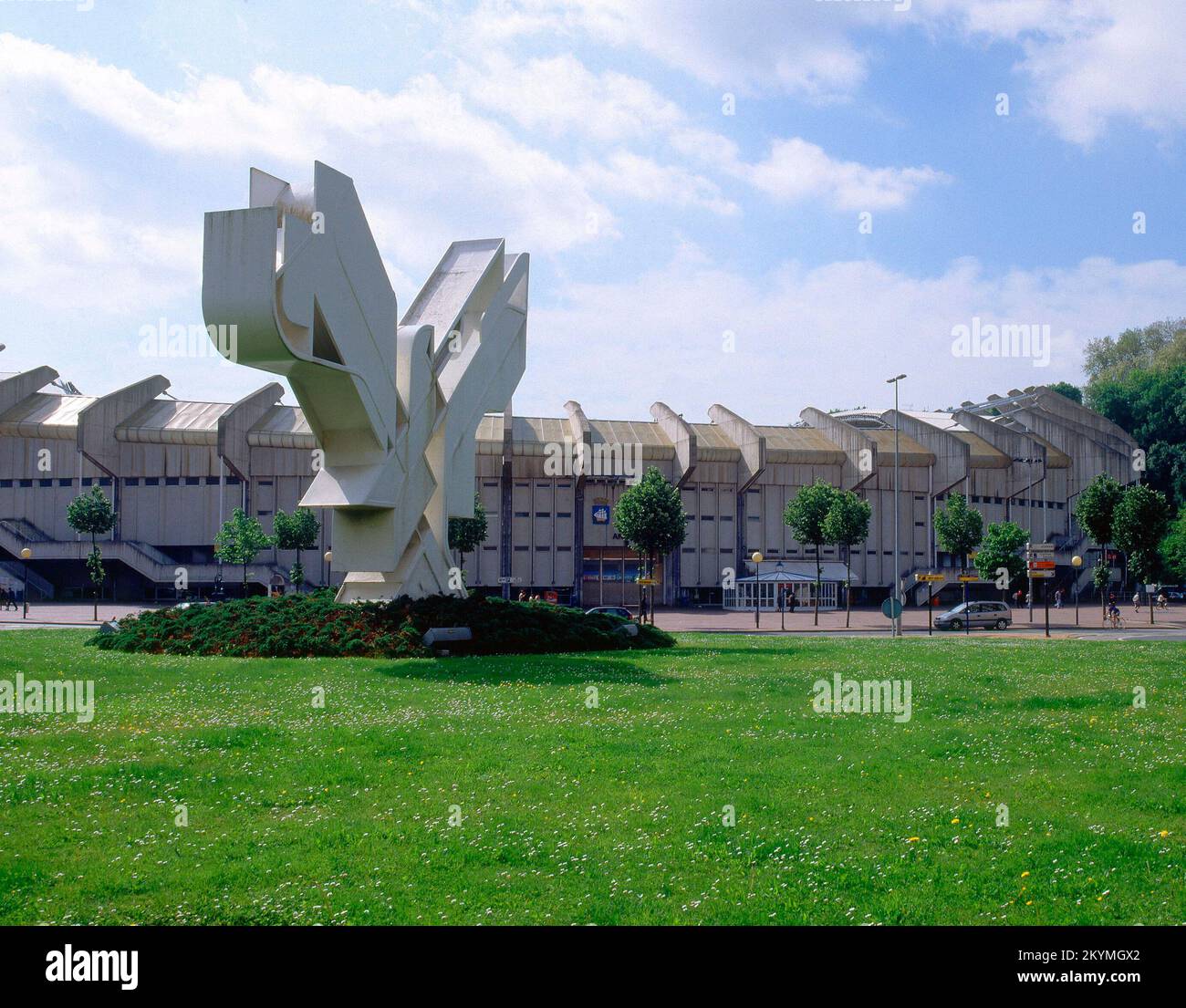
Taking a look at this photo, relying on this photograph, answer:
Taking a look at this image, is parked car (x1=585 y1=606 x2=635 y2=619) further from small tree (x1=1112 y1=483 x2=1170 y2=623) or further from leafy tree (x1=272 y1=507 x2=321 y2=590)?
small tree (x1=1112 y1=483 x2=1170 y2=623)

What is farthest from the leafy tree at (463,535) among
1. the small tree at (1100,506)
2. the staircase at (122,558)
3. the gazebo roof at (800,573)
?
the small tree at (1100,506)

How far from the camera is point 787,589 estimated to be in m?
66.8

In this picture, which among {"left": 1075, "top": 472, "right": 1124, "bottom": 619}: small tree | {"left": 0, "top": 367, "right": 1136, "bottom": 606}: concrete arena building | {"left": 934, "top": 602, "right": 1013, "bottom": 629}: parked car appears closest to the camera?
{"left": 934, "top": 602, "right": 1013, "bottom": 629}: parked car

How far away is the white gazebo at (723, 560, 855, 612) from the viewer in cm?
6631

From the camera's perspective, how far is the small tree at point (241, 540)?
56.1 m

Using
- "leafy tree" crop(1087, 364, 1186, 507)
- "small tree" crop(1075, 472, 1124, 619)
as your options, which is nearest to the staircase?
"small tree" crop(1075, 472, 1124, 619)

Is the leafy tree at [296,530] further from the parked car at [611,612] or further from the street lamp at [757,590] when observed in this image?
the street lamp at [757,590]

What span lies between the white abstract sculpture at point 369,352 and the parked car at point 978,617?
2652 centimetres

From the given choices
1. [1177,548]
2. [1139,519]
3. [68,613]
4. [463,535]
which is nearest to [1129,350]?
[1177,548]

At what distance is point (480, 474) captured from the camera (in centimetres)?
6875

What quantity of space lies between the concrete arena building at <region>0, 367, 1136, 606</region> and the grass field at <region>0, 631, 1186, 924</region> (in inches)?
2036
